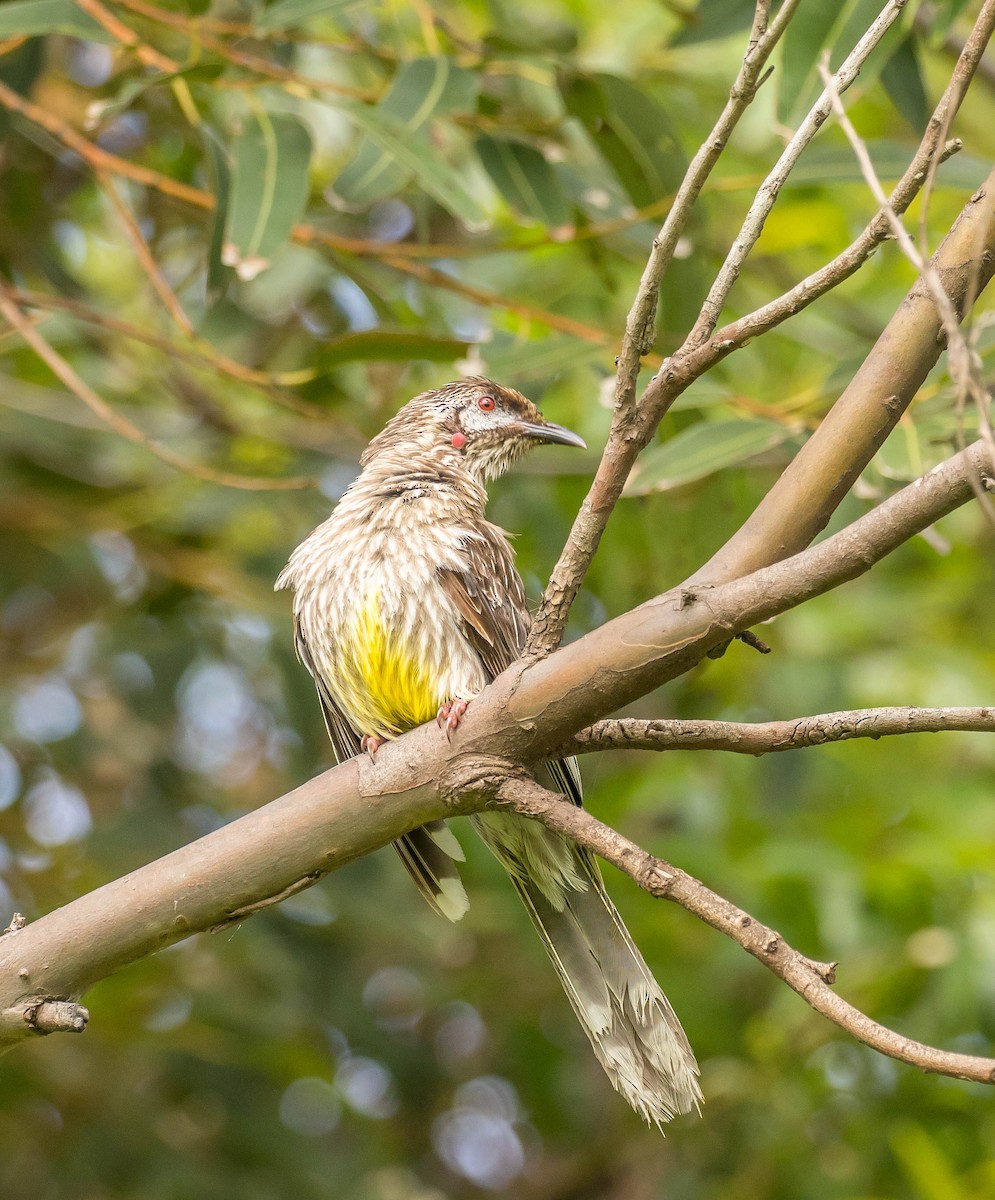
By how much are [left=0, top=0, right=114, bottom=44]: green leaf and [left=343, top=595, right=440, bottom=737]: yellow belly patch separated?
6.07 ft

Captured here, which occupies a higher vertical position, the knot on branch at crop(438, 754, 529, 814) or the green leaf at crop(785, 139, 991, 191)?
the green leaf at crop(785, 139, 991, 191)

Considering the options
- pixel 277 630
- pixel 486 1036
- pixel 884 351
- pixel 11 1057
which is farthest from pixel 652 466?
pixel 486 1036

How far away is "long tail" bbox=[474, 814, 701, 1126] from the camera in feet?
10.4

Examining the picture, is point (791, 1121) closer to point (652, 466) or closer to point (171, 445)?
point (652, 466)

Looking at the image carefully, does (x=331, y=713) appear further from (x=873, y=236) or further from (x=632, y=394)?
(x=873, y=236)

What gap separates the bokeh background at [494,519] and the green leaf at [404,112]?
0.05 feet

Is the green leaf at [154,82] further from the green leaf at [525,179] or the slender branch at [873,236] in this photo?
the slender branch at [873,236]

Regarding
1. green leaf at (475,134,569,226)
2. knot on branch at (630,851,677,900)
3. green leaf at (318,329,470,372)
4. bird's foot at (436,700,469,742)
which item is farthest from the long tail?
green leaf at (475,134,569,226)

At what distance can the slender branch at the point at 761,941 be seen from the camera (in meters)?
1.83

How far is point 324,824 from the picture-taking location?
255 cm

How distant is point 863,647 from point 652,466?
2867 mm

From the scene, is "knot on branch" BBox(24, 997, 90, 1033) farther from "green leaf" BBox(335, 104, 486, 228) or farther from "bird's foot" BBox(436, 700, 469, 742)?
"green leaf" BBox(335, 104, 486, 228)

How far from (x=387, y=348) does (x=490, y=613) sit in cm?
110

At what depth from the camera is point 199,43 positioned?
4.14 metres
